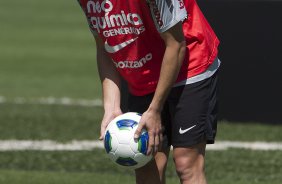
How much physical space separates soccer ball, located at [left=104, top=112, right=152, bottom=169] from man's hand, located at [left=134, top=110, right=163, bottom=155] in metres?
0.03

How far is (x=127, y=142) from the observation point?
7020 millimetres

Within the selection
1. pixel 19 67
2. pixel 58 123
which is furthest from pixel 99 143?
pixel 19 67

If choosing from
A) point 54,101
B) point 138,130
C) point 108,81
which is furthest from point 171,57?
point 54,101

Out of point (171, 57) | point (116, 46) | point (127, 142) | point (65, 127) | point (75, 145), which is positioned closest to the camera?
point (171, 57)

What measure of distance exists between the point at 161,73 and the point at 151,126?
387mm

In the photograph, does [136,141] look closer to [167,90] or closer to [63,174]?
[167,90]

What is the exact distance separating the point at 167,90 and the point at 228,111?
8032mm

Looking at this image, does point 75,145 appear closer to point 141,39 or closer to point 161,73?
point 141,39

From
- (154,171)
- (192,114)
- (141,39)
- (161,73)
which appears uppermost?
(141,39)

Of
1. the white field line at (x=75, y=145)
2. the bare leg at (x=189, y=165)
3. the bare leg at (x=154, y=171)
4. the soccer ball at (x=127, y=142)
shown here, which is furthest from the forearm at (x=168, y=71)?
the white field line at (x=75, y=145)

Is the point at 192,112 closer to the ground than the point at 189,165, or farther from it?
farther from it

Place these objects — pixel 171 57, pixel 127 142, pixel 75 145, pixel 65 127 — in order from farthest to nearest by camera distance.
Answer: pixel 65 127, pixel 75 145, pixel 127 142, pixel 171 57

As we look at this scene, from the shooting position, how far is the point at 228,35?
14508 millimetres

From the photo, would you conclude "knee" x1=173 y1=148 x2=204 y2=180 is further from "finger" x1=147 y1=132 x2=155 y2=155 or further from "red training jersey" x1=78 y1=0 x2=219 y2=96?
"red training jersey" x1=78 y1=0 x2=219 y2=96
